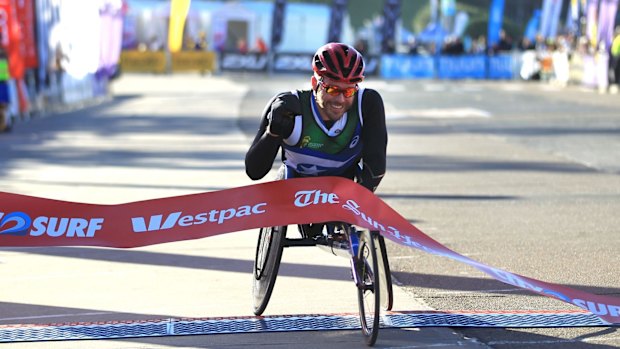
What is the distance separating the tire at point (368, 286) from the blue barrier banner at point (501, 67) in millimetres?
44573

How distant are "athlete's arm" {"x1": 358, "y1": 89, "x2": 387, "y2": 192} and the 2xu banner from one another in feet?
0.75

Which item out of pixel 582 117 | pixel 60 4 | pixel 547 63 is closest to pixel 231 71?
pixel 547 63

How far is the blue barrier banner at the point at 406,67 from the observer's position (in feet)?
167

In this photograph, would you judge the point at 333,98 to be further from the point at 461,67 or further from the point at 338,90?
the point at 461,67

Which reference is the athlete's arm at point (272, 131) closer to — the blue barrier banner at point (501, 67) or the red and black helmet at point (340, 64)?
the red and black helmet at point (340, 64)

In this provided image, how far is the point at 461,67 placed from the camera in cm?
5066

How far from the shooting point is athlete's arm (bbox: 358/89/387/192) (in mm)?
6550

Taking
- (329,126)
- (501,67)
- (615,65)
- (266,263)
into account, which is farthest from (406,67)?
(329,126)

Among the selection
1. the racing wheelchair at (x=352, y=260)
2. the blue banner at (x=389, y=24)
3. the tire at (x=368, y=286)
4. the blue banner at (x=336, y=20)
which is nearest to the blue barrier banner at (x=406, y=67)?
the blue banner at (x=389, y=24)

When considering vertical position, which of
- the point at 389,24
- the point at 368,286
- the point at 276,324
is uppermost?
the point at 368,286

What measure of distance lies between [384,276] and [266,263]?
2.55 ft

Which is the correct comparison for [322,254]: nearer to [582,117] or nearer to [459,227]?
[459,227]

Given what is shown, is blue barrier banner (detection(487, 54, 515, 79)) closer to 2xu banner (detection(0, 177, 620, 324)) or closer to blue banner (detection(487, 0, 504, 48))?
blue banner (detection(487, 0, 504, 48))

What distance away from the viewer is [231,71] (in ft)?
183
